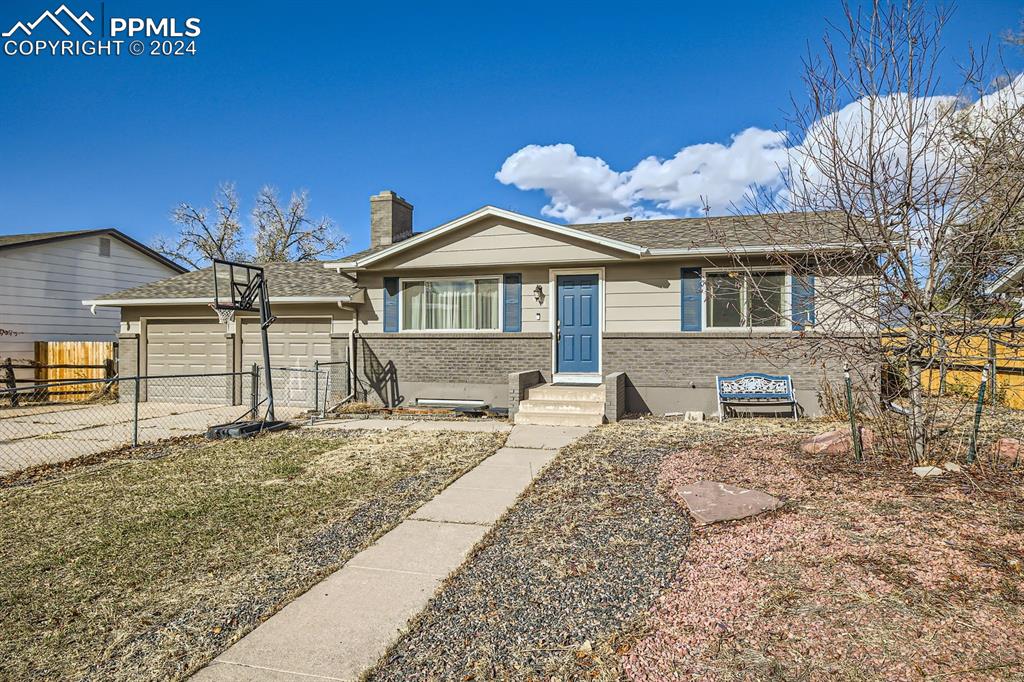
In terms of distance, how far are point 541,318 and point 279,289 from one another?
21.5 ft

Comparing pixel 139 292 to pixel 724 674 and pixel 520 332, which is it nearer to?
pixel 520 332

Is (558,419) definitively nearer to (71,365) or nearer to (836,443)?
(836,443)

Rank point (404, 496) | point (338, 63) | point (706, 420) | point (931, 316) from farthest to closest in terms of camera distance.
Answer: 1. point (338, 63)
2. point (706, 420)
3. point (404, 496)
4. point (931, 316)

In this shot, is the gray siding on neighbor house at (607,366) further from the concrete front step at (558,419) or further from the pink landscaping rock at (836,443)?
the pink landscaping rock at (836,443)

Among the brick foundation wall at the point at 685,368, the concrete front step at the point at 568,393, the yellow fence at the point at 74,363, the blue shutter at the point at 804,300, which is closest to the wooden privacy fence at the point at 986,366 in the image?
the blue shutter at the point at 804,300

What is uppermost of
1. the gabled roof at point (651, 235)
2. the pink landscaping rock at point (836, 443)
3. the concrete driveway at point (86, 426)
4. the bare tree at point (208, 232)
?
the bare tree at point (208, 232)

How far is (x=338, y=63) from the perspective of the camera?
44.0ft

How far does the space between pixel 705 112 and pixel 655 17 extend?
334 centimetres

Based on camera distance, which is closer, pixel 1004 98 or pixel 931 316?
pixel 931 316

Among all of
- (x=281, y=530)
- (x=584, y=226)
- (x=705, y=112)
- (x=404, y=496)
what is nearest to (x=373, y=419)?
(x=404, y=496)

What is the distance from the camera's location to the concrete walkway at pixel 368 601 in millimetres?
2750

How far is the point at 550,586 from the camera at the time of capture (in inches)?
140

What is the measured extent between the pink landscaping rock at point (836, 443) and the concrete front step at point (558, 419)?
12.6 feet

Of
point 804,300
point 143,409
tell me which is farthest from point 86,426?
point 804,300
